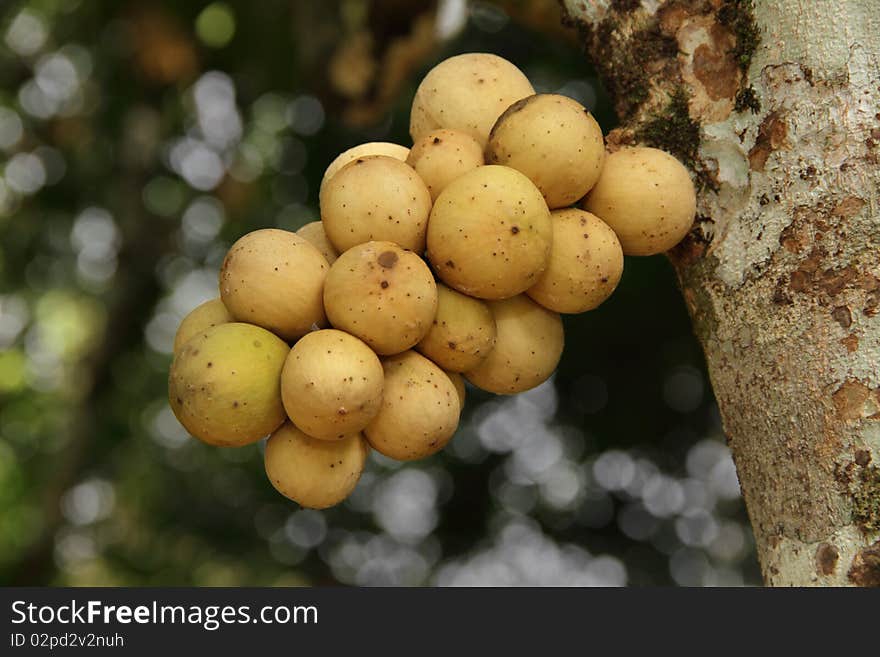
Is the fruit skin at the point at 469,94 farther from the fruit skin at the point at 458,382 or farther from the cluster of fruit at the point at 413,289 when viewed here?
the fruit skin at the point at 458,382

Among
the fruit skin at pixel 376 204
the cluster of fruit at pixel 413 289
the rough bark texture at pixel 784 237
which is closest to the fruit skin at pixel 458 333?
the cluster of fruit at pixel 413 289

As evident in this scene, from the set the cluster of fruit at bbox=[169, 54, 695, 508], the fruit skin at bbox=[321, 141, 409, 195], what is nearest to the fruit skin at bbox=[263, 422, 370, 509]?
the cluster of fruit at bbox=[169, 54, 695, 508]

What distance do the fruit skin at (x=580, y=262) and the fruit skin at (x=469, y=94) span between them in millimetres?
333

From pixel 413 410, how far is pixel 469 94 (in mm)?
818

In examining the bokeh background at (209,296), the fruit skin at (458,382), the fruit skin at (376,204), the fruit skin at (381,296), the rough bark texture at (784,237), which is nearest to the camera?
the rough bark texture at (784,237)

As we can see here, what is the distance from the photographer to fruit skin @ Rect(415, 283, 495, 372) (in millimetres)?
2012

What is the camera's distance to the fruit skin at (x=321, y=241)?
2.12 meters

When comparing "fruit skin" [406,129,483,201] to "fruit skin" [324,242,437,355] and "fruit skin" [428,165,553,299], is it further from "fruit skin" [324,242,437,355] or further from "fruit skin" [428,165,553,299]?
"fruit skin" [324,242,437,355]

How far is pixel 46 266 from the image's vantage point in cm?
1021

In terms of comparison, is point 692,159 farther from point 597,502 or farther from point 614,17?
point 597,502

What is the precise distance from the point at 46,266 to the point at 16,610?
837 cm

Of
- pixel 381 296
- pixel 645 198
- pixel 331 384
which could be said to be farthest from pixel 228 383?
pixel 645 198

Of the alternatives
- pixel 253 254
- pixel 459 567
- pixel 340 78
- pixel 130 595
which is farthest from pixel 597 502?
pixel 253 254

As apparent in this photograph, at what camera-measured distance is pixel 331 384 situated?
180cm
